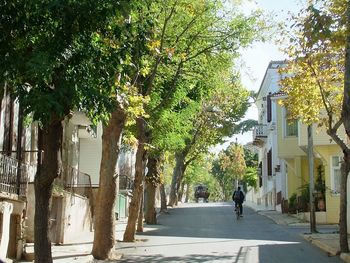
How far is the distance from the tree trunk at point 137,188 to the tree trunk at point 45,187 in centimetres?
1061

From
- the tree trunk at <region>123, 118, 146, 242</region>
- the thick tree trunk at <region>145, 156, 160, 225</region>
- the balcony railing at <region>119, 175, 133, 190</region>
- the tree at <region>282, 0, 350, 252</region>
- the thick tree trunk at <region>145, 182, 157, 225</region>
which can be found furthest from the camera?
the balcony railing at <region>119, 175, 133, 190</region>

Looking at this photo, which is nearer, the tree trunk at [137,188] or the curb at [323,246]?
the curb at [323,246]

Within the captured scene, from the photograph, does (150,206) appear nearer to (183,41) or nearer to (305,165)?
(305,165)

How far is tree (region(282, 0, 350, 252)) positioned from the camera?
14.4 meters

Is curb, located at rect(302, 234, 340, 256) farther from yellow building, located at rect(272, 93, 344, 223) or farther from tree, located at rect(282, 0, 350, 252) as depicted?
yellow building, located at rect(272, 93, 344, 223)

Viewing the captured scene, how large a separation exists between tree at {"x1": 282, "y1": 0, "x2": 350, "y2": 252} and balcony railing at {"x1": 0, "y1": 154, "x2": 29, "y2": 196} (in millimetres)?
7945

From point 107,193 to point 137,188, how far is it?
4959mm

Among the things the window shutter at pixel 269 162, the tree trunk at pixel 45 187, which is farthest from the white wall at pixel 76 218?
the window shutter at pixel 269 162

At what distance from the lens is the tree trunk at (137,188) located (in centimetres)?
2106

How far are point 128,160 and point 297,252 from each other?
2950cm

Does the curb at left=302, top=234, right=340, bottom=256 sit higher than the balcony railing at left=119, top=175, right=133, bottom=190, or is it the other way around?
the balcony railing at left=119, top=175, right=133, bottom=190

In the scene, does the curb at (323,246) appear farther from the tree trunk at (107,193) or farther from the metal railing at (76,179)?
the metal railing at (76,179)

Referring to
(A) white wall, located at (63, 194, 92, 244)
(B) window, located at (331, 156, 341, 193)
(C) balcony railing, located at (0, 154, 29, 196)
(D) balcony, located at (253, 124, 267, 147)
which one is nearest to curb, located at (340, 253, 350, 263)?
(C) balcony railing, located at (0, 154, 29, 196)

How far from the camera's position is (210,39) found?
2116 centimetres
